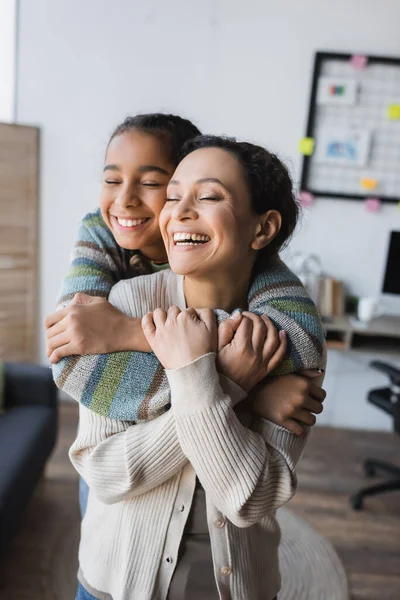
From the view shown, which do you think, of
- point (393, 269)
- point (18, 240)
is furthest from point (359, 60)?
point (18, 240)

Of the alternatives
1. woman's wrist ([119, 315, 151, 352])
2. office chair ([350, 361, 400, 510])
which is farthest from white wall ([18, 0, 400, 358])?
woman's wrist ([119, 315, 151, 352])

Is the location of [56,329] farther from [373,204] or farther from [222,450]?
[373,204]

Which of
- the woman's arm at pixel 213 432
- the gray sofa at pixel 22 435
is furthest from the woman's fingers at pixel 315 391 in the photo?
the gray sofa at pixel 22 435

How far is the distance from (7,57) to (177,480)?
3.40 meters

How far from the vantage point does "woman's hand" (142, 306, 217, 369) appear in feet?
2.61

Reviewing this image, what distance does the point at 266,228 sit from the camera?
3.17ft

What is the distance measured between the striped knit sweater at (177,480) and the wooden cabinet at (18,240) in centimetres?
281

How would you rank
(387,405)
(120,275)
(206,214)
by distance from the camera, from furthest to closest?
(387,405), (120,275), (206,214)

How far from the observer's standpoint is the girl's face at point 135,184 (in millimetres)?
1001

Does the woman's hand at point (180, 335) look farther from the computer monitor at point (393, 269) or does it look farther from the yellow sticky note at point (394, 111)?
the yellow sticky note at point (394, 111)

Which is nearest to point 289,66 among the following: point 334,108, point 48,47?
point 334,108

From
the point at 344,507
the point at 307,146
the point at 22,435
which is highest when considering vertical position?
the point at 307,146

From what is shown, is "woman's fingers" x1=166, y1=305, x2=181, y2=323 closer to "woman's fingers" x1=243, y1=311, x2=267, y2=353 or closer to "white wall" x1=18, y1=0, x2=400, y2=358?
"woman's fingers" x1=243, y1=311, x2=267, y2=353

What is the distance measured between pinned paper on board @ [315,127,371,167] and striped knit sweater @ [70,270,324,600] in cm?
271
